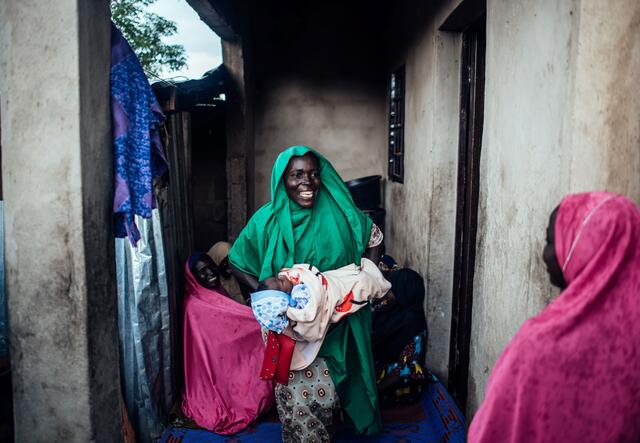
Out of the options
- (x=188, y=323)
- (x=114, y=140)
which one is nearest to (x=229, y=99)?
(x=188, y=323)

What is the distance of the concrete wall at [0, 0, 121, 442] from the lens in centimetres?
214

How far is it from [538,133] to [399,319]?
2.36m

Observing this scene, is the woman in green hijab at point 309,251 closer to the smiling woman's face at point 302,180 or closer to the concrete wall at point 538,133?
the smiling woman's face at point 302,180

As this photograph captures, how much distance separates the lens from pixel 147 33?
9.77 m

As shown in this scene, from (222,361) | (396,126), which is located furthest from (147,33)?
(222,361)

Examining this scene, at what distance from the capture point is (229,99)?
17.7 feet

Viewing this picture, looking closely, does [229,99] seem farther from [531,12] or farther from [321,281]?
[531,12]

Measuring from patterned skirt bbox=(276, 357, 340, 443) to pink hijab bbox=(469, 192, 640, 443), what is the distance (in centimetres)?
152

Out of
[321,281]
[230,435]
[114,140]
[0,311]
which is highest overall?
[114,140]

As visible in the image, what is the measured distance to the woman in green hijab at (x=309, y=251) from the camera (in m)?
2.68

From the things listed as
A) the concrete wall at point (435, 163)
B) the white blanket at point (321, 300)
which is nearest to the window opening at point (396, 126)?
the concrete wall at point (435, 163)

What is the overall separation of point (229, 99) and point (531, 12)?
12.8ft

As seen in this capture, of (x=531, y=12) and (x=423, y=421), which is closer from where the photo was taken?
(x=531, y=12)

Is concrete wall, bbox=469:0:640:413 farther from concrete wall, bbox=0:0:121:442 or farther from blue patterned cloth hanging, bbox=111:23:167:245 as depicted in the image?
concrete wall, bbox=0:0:121:442
